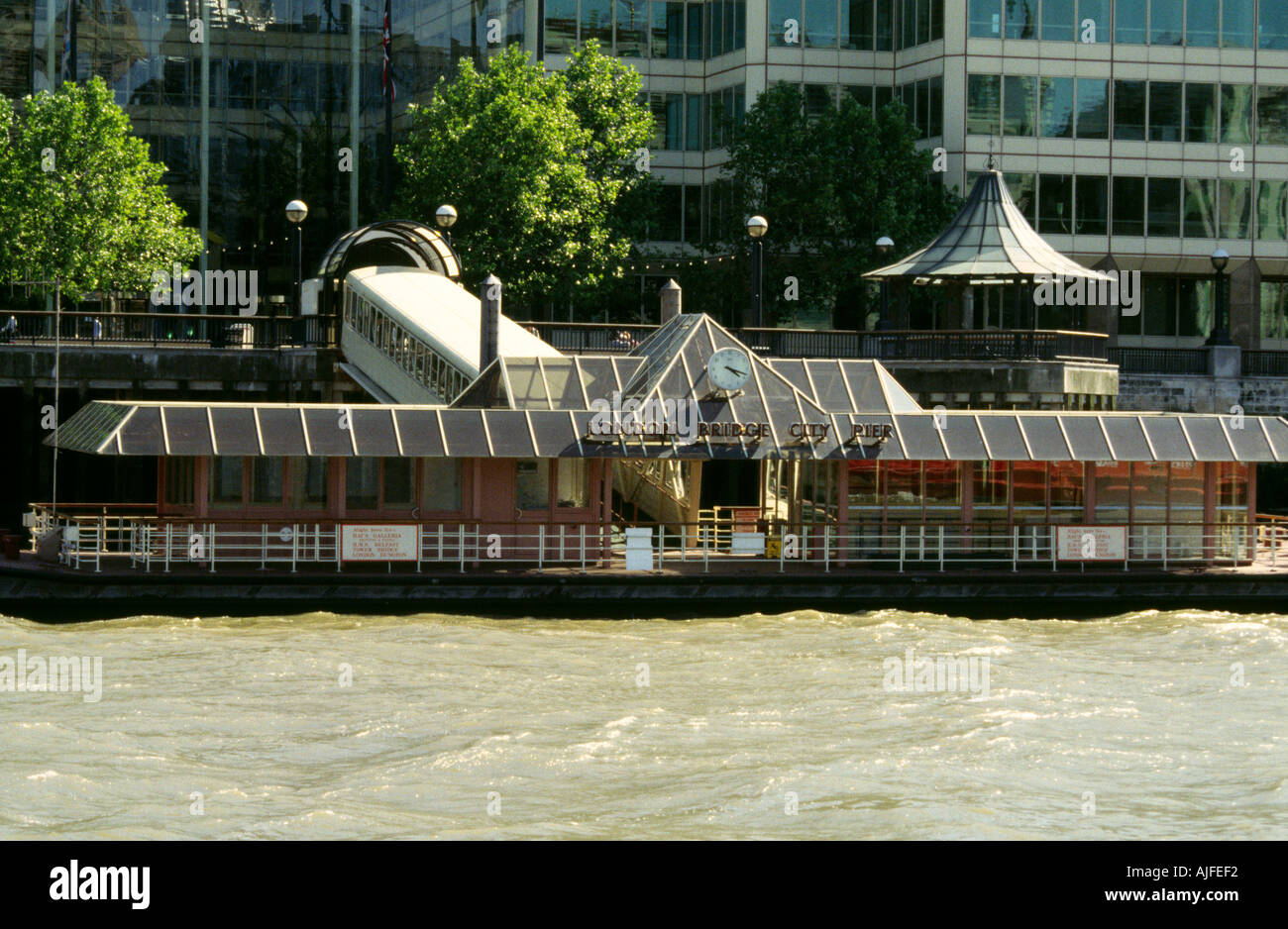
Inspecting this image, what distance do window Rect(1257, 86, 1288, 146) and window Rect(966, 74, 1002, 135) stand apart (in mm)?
9500

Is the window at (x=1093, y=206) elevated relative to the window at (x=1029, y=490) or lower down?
elevated

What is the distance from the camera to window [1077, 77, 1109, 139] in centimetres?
6253

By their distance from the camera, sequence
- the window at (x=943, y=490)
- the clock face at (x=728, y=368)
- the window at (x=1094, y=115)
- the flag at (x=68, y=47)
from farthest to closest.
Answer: the window at (x=1094, y=115) → the flag at (x=68, y=47) → the window at (x=943, y=490) → the clock face at (x=728, y=368)

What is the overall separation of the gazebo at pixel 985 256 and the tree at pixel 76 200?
21.1 metres

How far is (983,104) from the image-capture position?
61625 millimetres

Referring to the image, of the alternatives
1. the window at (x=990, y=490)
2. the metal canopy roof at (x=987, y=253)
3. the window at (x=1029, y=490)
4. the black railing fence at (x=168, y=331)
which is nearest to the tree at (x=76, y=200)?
the black railing fence at (x=168, y=331)

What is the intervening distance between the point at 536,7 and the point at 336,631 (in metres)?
41.8

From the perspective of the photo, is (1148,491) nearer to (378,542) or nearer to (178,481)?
(378,542)

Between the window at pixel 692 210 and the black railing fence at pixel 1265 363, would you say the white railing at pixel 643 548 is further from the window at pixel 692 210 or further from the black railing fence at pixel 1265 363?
the window at pixel 692 210

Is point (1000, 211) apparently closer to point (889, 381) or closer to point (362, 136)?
point (889, 381)

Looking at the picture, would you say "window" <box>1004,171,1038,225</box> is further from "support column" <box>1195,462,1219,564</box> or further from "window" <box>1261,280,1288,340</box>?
"support column" <box>1195,462,1219,564</box>

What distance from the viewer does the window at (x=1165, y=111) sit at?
205ft

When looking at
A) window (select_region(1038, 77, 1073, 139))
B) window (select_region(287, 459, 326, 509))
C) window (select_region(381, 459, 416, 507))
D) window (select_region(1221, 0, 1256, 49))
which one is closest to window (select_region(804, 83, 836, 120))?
window (select_region(1038, 77, 1073, 139))
